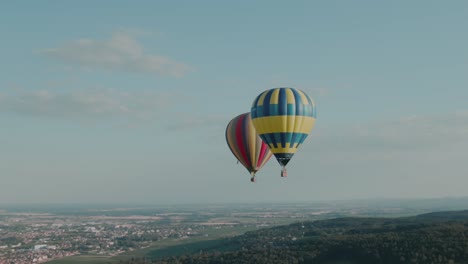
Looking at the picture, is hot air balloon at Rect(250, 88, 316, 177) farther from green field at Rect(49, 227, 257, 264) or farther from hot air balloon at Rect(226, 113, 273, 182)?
green field at Rect(49, 227, 257, 264)

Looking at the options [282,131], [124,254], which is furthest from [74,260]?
[282,131]

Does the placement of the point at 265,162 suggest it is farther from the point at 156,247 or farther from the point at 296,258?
the point at 156,247

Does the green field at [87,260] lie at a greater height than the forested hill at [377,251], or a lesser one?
lesser

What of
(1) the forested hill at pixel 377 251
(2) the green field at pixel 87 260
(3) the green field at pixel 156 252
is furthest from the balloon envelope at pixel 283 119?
(2) the green field at pixel 87 260

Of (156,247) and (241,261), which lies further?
(156,247)

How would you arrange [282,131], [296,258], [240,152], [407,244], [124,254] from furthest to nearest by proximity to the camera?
[124,254]
[296,258]
[407,244]
[240,152]
[282,131]

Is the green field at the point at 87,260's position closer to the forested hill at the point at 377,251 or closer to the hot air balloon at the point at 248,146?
the forested hill at the point at 377,251

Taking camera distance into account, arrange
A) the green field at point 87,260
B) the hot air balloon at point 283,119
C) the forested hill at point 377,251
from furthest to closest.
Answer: the green field at point 87,260, the forested hill at point 377,251, the hot air balloon at point 283,119

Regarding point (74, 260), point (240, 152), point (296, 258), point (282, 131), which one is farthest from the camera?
point (74, 260)

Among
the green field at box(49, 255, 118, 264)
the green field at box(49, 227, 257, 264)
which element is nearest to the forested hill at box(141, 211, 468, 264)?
the green field at box(49, 255, 118, 264)
